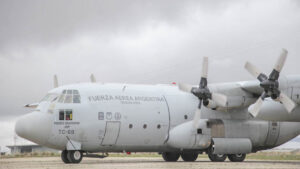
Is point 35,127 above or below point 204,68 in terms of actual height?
below

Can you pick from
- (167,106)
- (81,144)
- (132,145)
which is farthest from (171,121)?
(81,144)

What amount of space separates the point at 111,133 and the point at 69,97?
111 inches

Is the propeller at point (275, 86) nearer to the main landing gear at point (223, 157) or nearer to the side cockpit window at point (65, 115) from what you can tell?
the main landing gear at point (223, 157)

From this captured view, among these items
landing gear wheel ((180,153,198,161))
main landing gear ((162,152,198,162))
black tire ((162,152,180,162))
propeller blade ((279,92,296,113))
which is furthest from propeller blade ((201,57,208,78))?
black tire ((162,152,180,162))

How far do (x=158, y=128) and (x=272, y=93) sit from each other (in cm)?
645

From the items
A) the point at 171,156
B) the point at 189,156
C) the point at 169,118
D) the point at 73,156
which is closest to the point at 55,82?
the point at 73,156

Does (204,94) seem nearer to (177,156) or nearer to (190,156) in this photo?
(190,156)

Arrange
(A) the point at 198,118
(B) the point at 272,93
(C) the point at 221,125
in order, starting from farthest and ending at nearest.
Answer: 1. (C) the point at 221,125
2. (A) the point at 198,118
3. (B) the point at 272,93

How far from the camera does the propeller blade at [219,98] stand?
26.2 m

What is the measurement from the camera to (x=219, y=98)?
1034 inches

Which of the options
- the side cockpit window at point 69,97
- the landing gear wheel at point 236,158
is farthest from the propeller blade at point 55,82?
the landing gear wheel at point 236,158

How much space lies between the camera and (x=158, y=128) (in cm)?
2744

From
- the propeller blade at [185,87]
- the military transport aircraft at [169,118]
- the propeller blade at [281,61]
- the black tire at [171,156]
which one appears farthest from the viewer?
the black tire at [171,156]

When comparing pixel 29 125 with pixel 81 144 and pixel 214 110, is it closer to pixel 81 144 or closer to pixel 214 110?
pixel 81 144
